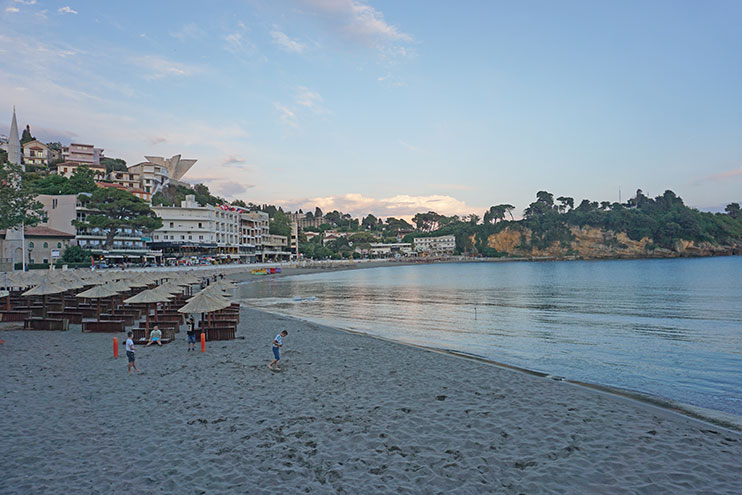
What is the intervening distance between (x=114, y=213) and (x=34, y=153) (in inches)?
2254

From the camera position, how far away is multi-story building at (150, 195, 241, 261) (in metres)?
77.6

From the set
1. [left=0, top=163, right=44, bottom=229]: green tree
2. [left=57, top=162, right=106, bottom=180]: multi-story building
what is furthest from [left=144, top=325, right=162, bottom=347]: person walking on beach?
[left=57, top=162, right=106, bottom=180]: multi-story building

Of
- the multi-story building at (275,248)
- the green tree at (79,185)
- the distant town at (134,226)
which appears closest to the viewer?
the distant town at (134,226)

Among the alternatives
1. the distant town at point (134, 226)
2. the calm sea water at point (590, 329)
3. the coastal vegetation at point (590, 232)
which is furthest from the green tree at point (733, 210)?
the calm sea water at point (590, 329)

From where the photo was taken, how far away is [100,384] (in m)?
11.2

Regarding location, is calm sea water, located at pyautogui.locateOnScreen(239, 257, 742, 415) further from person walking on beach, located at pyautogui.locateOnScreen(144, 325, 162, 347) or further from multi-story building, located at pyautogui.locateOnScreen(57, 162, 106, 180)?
multi-story building, located at pyautogui.locateOnScreen(57, 162, 106, 180)

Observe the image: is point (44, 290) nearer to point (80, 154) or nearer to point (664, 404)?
point (664, 404)

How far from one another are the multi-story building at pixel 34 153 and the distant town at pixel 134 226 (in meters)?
0.18

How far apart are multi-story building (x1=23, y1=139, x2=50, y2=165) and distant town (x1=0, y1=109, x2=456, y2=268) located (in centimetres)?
18

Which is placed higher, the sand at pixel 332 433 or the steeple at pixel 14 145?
the steeple at pixel 14 145

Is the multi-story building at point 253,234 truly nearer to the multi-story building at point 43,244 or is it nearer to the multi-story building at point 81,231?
the multi-story building at point 81,231

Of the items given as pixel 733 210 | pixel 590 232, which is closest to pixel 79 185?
pixel 590 232

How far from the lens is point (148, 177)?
98.8m

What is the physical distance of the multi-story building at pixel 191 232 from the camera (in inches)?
3056
